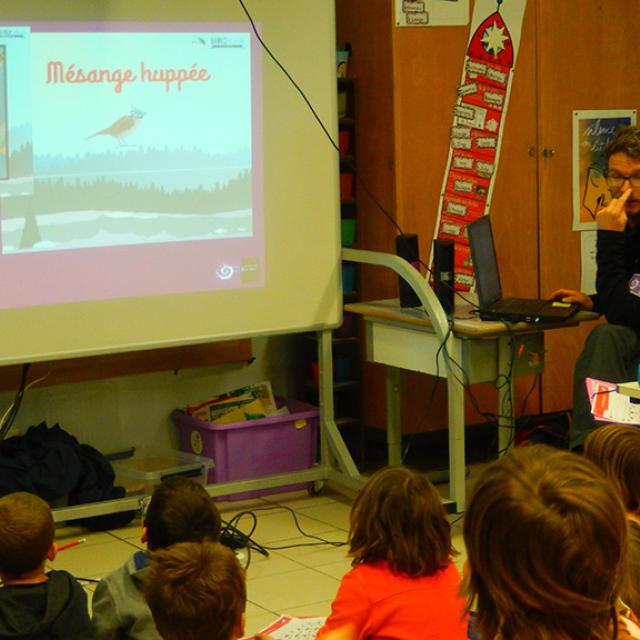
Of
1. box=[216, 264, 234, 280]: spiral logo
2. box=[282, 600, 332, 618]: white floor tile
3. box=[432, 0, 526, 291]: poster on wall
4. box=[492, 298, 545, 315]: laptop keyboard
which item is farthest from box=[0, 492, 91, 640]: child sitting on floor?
box=[432, 0, 526, 291]: poster on wall

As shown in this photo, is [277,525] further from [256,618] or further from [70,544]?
[256,618]

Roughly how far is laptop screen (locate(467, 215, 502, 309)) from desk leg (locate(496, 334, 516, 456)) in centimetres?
16

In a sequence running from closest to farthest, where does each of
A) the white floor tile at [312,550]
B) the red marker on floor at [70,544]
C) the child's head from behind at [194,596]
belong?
the child's head from behind at [194,596] < the white floor tile at [312,550] < the red marker on floor at [70,544]

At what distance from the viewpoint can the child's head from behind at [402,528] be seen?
226 centimetres

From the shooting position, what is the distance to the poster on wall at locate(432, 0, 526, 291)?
15.7 feet

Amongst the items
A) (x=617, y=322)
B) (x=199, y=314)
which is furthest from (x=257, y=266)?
(x=617, y=322)

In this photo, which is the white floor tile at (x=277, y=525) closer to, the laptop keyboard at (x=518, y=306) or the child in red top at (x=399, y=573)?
the laptop keyboard at (x=518, y=306)

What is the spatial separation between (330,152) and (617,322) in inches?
47.9

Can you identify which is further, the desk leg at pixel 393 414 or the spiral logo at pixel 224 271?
the desk leg at pixel 393 414

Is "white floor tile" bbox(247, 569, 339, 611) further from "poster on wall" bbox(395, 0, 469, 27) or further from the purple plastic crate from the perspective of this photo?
"poster on wall" bbox(395, 0, 469, 27)

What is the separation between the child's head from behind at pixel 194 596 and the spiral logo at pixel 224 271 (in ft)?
7.79

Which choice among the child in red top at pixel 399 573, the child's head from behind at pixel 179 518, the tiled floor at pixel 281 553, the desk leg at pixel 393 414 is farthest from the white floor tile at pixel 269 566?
the child in red top at pixel 399 573

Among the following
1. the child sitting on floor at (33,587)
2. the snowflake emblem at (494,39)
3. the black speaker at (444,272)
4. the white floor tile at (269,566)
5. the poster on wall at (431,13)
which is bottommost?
the white floor tile at (269,566)

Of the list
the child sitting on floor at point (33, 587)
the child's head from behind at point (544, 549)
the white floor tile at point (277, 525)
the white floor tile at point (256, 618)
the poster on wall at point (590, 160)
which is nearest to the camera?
the child's head from behind at point (544, 549)
